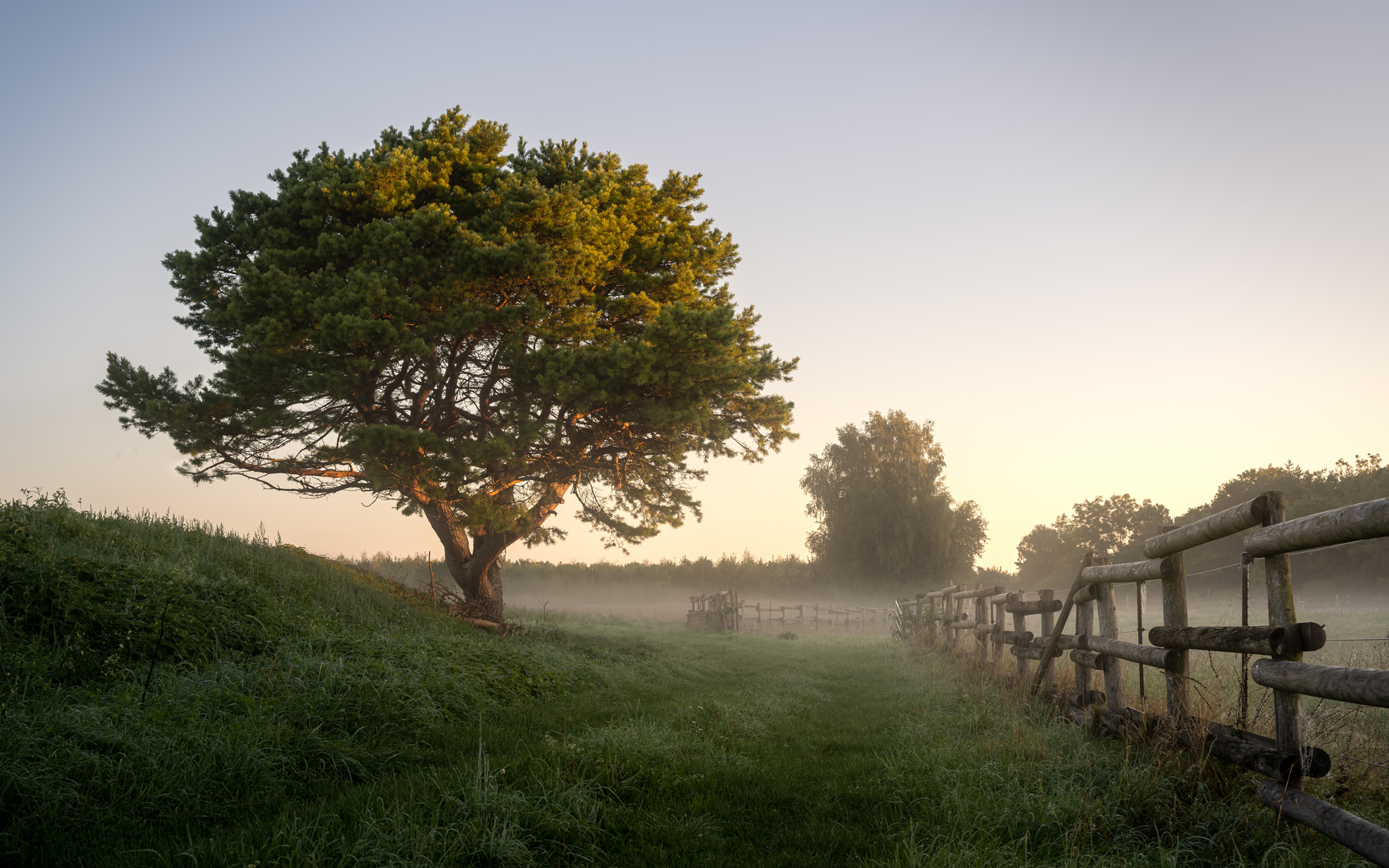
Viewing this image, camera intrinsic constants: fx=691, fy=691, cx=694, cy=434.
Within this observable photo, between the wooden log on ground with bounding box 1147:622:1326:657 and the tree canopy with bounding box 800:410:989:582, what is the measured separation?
44.7 m

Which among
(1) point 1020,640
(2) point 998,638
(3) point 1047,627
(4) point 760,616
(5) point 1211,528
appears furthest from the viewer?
(4) point 760,616

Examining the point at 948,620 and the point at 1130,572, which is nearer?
the point at 1130,572

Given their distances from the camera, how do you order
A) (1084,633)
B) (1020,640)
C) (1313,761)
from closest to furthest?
(1313,761) < (1084,633) < (1020,640)

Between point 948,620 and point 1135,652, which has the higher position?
point 1135,652

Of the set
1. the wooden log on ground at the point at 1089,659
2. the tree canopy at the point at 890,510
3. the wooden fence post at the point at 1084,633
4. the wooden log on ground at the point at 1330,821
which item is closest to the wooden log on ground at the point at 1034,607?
the wooden fence post at the point at 1084,633

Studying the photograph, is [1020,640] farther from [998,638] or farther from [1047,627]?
[998,638]

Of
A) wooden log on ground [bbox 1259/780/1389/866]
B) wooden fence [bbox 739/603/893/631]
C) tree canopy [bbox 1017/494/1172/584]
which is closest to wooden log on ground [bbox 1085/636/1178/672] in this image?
wooden log on ground [bbox 1259/780/1389/866]

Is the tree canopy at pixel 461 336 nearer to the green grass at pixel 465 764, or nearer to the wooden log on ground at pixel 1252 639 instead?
the green grass at pixel 465 764

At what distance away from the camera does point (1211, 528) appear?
15.9ft

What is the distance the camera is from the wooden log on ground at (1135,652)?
5.21 m

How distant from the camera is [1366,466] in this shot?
61594 millimetres

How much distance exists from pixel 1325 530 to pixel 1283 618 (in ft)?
2.43

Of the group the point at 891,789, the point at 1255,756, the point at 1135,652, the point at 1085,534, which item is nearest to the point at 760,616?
the point at 1135,652

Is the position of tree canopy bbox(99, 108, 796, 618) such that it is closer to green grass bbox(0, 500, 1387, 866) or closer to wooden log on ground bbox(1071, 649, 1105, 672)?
green grass bbox(0, 500, 1387, 866)
